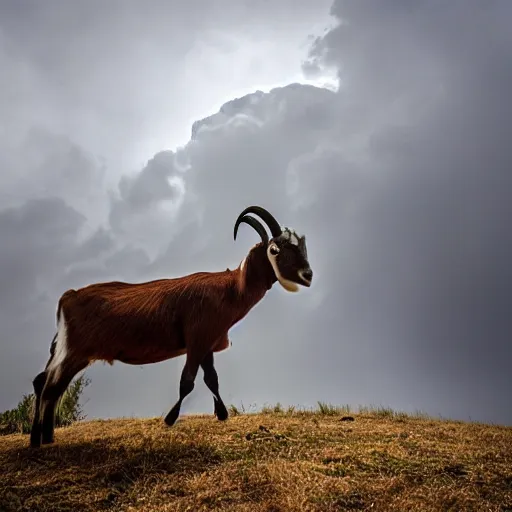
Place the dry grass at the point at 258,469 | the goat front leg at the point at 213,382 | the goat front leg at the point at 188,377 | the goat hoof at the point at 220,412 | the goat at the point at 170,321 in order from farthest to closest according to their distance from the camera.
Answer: the goat hoof at the point at 220,412 < the goat front leg at the point at 213,382 < the goat at the point at 170,321 < the goat front leg at the point at 188,377 < the dry grass at the point at 258,469

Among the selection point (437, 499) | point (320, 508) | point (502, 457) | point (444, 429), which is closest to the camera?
point (320, 508)

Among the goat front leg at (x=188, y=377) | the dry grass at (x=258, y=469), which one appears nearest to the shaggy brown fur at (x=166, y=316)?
the goat front leg at (x=188, y=377)

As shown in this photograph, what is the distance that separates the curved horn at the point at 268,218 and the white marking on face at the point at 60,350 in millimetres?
3426

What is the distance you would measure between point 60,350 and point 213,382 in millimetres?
2456

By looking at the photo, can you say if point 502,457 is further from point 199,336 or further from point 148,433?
point 148,433

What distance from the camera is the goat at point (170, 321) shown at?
8172mm

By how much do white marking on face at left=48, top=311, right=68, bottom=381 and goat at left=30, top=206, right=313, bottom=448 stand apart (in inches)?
0.6

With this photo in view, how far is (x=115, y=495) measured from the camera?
245 inches

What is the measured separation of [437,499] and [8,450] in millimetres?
6184

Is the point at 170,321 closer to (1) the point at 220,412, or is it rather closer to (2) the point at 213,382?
(2) the point at 213,382

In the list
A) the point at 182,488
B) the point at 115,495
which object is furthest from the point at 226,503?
the point at 115,495

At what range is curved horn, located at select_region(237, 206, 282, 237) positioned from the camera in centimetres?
851

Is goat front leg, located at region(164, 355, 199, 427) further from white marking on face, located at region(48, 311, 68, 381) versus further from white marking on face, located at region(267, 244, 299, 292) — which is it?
white marking on face, located at region(48, 311, 68, 381)

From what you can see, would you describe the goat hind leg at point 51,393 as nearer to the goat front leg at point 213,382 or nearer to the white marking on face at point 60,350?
the white marking on face at point 60,350
